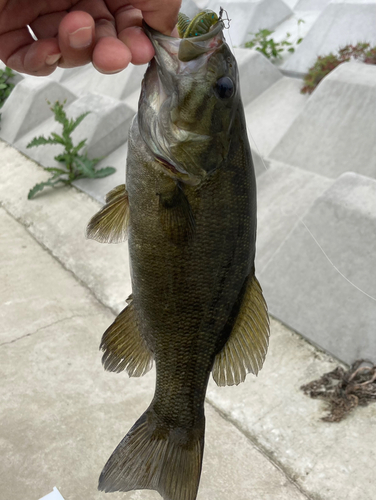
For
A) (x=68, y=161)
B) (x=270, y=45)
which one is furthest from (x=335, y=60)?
(x=68, y=161)

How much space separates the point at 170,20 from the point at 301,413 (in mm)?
2526

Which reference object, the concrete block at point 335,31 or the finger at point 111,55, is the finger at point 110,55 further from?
the concrete block at point 335,31

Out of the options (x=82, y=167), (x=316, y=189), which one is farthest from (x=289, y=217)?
(x=82, y=167)

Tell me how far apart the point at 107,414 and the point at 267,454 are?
3.27ft

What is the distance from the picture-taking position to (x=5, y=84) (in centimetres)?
841

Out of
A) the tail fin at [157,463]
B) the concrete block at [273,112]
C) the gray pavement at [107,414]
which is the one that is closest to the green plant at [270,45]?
the concrete block at [273,112]

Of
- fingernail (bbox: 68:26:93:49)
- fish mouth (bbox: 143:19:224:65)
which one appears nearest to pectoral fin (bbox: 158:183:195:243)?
fish mouth (bbox: 143:19:224:65)

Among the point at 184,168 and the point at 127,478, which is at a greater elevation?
the point at 184,168

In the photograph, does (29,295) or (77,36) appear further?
(29,295)

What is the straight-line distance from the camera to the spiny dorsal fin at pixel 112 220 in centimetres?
147

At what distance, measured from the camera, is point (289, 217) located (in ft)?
14.0

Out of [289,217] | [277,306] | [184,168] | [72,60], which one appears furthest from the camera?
[289,217]

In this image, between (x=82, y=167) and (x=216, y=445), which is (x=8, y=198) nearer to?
(x=82, y=167)

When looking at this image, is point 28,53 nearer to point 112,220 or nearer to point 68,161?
point 112,220
